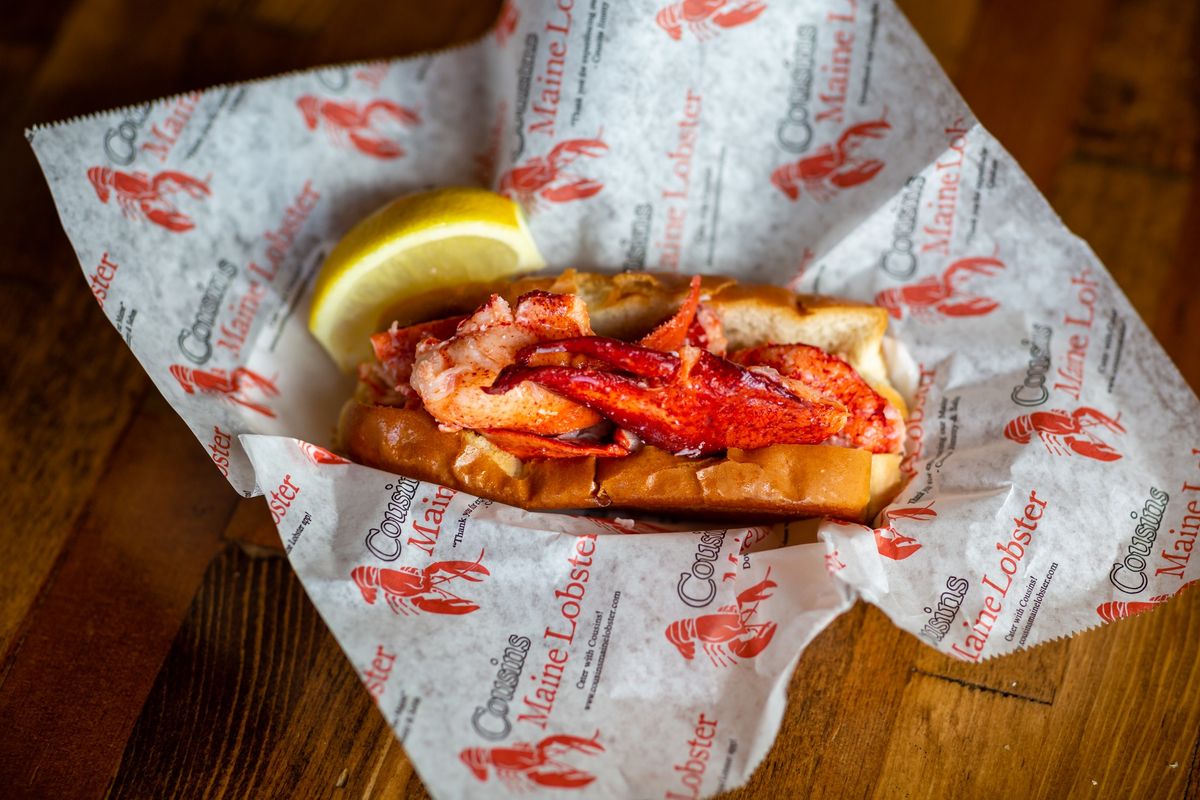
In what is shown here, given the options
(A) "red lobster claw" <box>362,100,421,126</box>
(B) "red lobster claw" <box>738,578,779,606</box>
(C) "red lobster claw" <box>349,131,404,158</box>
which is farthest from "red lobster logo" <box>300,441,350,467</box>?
(A) "red lobster claw" <box>362,100,421,126</box>

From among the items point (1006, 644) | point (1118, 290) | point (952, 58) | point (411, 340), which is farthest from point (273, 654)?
point (952, 58)

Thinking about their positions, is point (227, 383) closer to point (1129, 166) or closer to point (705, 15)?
point (705, 15)

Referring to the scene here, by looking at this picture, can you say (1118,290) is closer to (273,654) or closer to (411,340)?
(411,340)

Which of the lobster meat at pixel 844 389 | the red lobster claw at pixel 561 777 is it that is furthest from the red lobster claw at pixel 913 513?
the red lobster claw at pixel 561 777

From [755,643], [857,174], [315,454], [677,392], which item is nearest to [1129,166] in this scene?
[857,174]

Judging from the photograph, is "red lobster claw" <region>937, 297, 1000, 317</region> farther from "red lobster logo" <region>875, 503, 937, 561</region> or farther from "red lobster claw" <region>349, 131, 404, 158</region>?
"red lobster claw" <region>349, 131, 404, 158</region>

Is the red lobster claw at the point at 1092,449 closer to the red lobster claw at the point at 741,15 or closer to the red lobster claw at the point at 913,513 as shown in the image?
the red lobster claw at the point at 913,513
